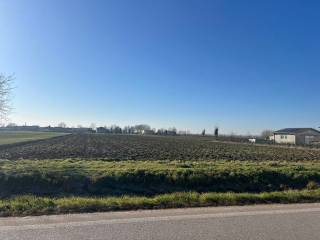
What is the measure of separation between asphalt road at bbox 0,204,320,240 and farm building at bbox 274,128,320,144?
92.4 meters

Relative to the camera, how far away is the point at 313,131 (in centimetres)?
9944

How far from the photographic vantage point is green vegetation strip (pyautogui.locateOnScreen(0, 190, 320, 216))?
24.3 feet

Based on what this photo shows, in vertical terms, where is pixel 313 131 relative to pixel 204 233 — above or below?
above

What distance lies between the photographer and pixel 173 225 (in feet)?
21.2

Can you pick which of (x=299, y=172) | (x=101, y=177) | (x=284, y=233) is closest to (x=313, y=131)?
(x=299, y=172)

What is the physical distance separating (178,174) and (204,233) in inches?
410

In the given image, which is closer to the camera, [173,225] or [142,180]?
[173,225]

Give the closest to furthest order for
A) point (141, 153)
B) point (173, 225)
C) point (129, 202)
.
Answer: point (173, 225) < point (129, 202) < point (141, 153)

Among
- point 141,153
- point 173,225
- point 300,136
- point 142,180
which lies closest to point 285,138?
point 300,136

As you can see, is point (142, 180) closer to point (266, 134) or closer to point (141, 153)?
point (141, 153)

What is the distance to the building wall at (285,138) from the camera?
319 ft

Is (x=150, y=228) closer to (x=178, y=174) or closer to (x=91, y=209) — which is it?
(x=91, y=209)

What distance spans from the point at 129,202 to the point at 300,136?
315 feet

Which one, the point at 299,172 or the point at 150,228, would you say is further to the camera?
the point at 299,172
